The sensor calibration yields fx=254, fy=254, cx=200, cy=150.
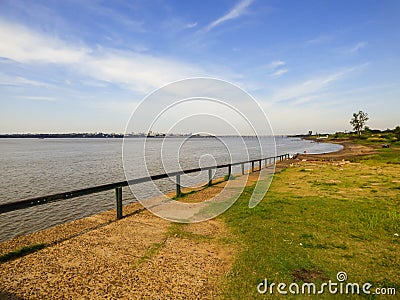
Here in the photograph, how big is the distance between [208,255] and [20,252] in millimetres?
4337

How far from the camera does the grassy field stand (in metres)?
4.79

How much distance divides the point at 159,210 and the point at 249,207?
11.6 feet

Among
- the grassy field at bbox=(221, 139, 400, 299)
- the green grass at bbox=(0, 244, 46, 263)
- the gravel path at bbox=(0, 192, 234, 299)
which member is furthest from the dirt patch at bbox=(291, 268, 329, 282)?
the green grass at bbox=(0, 244, 46, 263)

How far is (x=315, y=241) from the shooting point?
21.3 feet

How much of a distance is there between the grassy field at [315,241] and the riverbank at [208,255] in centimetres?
2

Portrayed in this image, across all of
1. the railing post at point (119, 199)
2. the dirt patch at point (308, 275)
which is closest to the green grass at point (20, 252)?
the railing post at point (119, 199)

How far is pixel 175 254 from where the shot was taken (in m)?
5.91

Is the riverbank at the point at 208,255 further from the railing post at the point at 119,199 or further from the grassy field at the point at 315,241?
the railing post at the point at 119,199

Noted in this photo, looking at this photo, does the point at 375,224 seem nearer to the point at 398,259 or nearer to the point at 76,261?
the point at 398,259

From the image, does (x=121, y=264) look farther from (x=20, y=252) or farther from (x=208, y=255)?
(x=20, y=252)

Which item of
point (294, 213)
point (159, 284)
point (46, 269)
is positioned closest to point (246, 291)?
point (159, 284)

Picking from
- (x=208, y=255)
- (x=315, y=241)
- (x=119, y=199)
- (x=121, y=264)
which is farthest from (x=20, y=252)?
(x=315, y=241)

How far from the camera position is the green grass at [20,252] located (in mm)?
5546

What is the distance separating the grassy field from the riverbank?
0.8 inches
